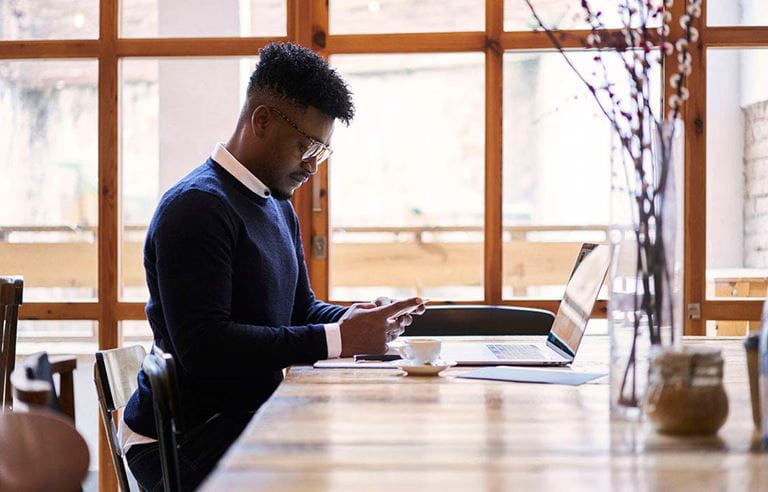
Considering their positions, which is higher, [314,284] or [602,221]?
[602,221]

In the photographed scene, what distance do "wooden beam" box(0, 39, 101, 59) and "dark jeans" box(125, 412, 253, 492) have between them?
86.9 inches

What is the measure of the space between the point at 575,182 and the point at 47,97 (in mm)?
2170

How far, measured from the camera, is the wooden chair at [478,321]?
10.4 ft

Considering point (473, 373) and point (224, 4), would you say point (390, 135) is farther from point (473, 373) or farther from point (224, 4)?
point (473, 373)

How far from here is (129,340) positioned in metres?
4.01

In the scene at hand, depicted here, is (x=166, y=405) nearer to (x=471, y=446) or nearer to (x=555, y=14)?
(x=471, y=446)

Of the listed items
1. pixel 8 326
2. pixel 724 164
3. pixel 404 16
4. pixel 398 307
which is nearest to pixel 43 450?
pixel 398 307

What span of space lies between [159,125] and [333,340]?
2.11m

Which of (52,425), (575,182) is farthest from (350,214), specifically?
(52,425)

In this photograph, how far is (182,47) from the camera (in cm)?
392

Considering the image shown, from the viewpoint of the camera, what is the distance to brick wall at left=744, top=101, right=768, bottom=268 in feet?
12.7

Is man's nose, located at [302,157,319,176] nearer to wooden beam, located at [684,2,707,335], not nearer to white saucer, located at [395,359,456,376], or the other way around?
white saucer, located at [395,359,456,376]

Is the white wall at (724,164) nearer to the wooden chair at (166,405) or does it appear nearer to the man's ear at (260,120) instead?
the man's ear at (260,120)

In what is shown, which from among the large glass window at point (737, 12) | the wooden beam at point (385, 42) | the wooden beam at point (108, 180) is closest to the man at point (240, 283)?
the wooden beam at point (385, 42)
